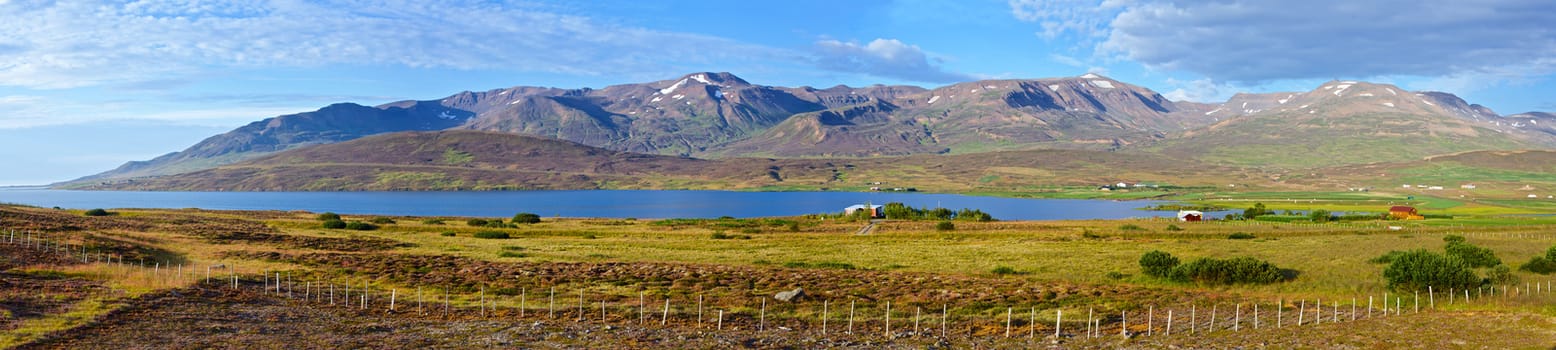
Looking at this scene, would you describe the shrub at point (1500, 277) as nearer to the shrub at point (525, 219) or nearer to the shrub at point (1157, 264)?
the shrub at point (1157, 264)

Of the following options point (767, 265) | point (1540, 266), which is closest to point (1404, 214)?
point (1540, 266)

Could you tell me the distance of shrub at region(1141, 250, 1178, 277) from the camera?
148 feet

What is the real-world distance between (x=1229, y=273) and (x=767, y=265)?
23842 mm

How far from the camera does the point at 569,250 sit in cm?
6216

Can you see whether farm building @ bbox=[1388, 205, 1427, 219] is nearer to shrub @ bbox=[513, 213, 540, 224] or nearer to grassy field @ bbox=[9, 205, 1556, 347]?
grassy field @ bbox=[9, 205, 1556, 347]

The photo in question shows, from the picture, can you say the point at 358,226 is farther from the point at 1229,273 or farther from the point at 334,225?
the point at 1229,273

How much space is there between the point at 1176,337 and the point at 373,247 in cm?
5318

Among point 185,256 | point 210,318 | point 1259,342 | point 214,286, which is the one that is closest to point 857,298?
point 1259,342

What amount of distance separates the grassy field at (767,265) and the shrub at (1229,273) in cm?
111

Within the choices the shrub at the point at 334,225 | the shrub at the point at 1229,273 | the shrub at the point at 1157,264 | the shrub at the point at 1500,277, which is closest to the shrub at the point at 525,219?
the shrub at the point at 334,225

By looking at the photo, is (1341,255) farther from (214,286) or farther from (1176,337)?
(214,286)

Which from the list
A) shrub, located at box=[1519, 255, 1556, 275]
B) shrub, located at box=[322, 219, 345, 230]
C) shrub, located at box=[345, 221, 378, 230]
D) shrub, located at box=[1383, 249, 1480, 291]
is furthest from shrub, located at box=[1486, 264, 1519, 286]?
shrub, located at box=[322, 219, 345, 230]

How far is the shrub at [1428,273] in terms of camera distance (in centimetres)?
3500

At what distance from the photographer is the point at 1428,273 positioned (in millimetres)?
35125
